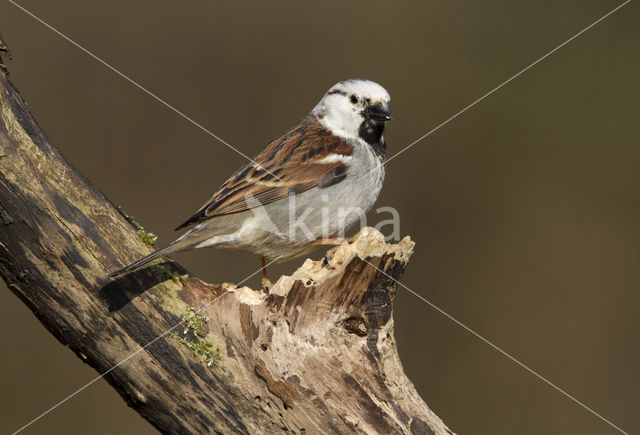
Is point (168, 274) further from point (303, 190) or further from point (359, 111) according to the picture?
point (359, 111)

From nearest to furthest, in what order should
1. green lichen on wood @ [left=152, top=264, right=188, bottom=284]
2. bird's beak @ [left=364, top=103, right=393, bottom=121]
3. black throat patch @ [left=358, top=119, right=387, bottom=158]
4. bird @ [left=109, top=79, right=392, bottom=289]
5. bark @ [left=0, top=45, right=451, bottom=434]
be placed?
bark @ [left=0, top=45, right=451, bottom=434] → green lichen on wood @ [left=152, top=264, right=188, bottom=284] → bird @ [left=109, top=79, right=392, bottom=289] → bird's beak @ [left=364, top=103, right=393, bottom=121] → black throat patch @ [left=358, top=119, right=387, bottom=158]

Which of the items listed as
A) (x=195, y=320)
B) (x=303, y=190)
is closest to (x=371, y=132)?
(x=303, y=190)

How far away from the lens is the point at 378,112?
4625 millimetres

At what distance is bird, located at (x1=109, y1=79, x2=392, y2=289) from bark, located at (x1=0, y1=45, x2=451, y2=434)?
636mm

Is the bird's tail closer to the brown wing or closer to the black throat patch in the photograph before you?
the brown wing

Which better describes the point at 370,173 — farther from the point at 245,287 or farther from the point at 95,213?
the point at 95,213

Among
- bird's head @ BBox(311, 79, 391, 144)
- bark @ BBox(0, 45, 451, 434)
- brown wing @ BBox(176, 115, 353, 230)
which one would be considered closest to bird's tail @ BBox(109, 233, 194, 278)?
bark @ BBox(0, 45, 451, 434)

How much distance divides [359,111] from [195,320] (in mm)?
2229

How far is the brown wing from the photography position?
4.10 meters

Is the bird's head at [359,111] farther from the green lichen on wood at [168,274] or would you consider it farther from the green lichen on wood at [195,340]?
the green lichen on wood at [195,340]

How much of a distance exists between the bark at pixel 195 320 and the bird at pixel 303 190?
0.64 metres

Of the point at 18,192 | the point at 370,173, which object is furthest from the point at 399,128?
the point at 18,192

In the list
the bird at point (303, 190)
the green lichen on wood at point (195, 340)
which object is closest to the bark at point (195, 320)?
the green lichen on wood at point (195, 340)

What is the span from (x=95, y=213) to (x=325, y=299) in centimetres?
127
